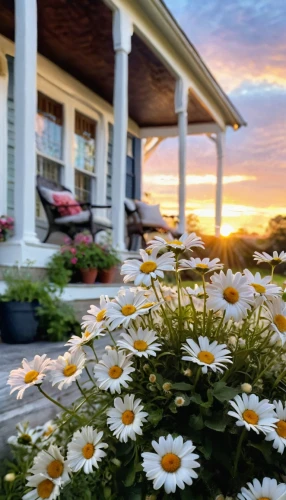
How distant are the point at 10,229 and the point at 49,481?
101 inches

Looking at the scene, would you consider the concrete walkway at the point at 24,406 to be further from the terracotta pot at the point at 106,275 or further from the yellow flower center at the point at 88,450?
the terracotta pot at the point at 106,275

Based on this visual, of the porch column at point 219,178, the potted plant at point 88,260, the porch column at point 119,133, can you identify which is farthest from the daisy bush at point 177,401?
the porch column at point 219,178

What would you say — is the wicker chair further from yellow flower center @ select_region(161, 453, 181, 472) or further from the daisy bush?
yellow flower center @ select_region(161, 453, 181, 472)

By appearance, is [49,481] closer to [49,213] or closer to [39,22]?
[49,213]

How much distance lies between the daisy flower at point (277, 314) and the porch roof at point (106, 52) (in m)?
3.95

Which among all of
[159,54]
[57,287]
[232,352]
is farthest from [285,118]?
[159,54]

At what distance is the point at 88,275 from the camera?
3.71 m

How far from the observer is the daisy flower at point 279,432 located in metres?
0.76

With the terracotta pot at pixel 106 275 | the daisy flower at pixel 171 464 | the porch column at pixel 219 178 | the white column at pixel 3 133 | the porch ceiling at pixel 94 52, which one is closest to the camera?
the daisy flower at pixel 171 464

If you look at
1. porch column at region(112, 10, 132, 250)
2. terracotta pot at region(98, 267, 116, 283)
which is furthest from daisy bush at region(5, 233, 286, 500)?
porch column at region(112, 10, 132, 250)

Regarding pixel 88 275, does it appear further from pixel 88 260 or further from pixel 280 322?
pixel 280 322

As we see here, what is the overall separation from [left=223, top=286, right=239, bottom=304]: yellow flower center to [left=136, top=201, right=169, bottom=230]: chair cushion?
5057 mm

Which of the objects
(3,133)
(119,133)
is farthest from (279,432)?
(3,133)

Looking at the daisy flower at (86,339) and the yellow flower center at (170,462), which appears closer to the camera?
the yellow flower center at (170,462)
